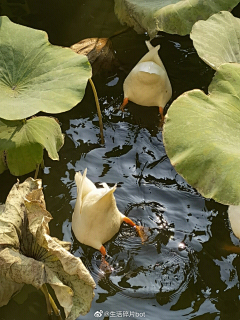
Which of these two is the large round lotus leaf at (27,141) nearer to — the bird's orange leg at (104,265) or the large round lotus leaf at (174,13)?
the bird's orange leg at (104,265)

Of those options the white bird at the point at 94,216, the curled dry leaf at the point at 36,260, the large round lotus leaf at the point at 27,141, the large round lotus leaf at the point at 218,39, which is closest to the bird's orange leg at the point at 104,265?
the white bird at the point at 94,216

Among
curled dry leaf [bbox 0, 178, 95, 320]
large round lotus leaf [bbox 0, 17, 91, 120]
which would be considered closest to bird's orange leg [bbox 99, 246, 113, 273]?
curled dry leaf [bbox 0, 178, 95, 320]

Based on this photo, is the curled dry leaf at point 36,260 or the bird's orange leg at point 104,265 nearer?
the curled dry leaf at point 36,260

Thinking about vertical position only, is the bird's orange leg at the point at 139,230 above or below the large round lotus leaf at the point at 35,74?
below

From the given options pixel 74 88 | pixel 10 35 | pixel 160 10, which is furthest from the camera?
pixel 160 10

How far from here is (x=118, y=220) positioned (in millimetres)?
1984

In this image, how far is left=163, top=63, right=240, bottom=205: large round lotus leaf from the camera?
1507 millimetres

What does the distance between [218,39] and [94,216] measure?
108 cm

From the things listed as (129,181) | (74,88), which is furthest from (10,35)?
(129,181)

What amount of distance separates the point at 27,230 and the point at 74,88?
638 mm

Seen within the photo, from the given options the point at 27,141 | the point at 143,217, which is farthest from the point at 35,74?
the point at 143,217

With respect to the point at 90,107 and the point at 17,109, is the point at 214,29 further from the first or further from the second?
the point at 17,109

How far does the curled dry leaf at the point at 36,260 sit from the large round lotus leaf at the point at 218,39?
1031mm

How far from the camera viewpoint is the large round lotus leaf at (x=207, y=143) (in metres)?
1.51
